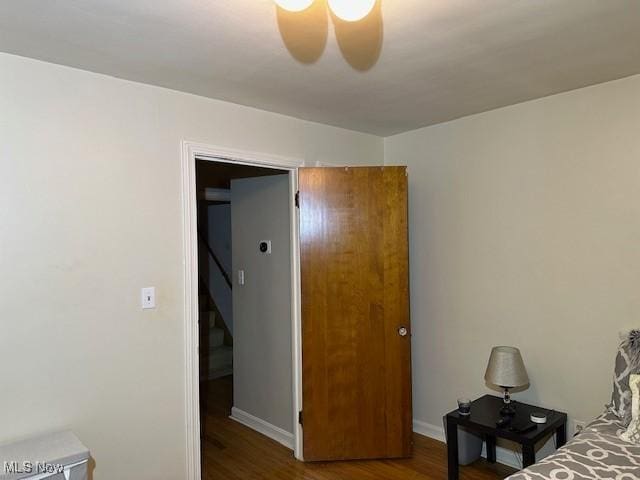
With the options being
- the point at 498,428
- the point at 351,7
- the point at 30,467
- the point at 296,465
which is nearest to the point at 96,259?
the point at 30,467

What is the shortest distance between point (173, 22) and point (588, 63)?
6.50 ft

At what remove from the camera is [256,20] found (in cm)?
174

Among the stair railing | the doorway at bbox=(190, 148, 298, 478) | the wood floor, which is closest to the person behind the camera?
the wood floor

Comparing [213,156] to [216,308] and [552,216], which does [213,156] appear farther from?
[216,308]

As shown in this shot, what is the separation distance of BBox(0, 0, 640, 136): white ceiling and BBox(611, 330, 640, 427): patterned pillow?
1.41 meters

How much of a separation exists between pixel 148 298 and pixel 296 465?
160 centimetres

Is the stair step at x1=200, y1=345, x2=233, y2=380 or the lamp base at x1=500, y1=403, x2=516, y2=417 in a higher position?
the lamp base at x1=500, y1=403, x2=516, y2=417

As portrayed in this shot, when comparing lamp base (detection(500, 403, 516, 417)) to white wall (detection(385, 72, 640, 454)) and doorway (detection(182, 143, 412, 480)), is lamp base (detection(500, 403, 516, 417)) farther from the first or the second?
doorway (detection(182, 143, 412, 480))

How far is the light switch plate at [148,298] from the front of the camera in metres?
2.40

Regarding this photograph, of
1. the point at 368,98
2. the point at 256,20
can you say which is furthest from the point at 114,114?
the point at 368,98

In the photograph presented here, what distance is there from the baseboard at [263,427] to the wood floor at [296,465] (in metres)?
0.04

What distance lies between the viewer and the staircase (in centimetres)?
518

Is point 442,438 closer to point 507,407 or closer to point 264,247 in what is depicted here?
point 507,407

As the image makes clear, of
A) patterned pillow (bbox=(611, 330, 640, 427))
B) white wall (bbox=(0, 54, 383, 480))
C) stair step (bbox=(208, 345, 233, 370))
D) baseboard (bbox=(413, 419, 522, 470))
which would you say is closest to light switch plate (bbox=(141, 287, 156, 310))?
white wall (bbox=(0, 54, 383, 480))
